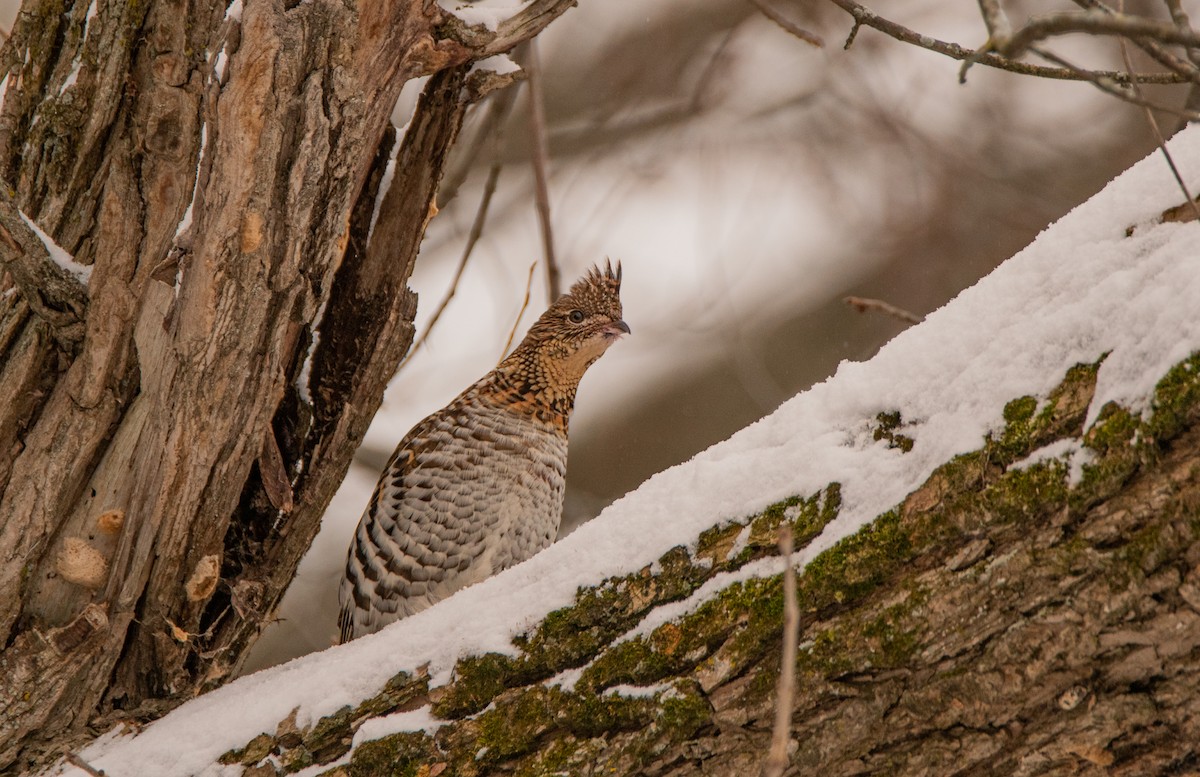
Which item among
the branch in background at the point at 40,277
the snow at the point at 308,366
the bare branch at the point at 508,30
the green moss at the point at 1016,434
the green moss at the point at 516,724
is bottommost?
the green moss at the point at 516,724

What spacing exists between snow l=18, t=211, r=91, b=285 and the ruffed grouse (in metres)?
1.33

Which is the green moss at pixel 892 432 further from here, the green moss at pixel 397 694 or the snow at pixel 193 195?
the snow at pixel 193 195

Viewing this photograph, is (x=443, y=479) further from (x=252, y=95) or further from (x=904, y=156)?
(x=904, y=156)

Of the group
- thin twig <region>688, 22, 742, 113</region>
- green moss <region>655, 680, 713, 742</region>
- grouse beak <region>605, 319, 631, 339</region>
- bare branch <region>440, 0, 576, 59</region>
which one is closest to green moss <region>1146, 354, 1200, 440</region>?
green moss <region>655, 680, 713, 742</region>

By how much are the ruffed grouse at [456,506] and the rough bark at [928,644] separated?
5.11ft

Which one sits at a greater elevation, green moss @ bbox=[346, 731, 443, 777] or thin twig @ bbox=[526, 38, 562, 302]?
thin twig @ bbox=[526, 38, 562, 302]

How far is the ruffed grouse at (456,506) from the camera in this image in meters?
3.66

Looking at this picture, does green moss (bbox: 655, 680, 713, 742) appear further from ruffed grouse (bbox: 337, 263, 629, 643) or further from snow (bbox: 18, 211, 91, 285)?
ruffed grouse (bbox: 337, 263, 629, 643)

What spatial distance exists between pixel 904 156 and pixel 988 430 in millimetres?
5285

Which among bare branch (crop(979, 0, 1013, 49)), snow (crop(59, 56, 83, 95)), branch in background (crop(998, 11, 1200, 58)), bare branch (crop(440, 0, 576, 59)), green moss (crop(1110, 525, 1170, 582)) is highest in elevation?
snow (crop(59, 56, 83, 95))

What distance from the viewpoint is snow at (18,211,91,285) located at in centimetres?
259

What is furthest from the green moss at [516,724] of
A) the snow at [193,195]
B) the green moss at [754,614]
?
the snow at [193,195]

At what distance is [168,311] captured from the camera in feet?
8.58

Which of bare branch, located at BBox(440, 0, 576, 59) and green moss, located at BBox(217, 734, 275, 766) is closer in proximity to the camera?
green moss, located at BBox(217, 734, 275, 766)
